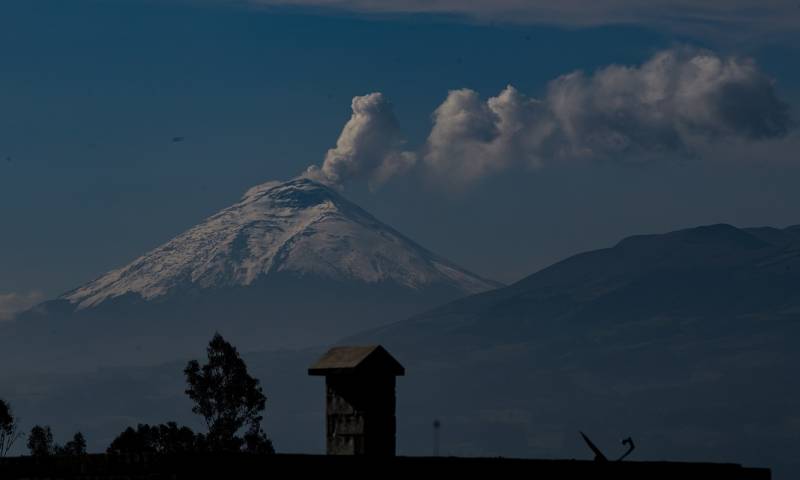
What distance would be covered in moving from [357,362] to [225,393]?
2070 inches

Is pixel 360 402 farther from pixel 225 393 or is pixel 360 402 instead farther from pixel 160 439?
pixel 160 439

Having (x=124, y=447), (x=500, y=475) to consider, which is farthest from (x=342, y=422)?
(x=124, y=447)

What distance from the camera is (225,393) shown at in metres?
77.4

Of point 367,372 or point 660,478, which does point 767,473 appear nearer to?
point 660,478

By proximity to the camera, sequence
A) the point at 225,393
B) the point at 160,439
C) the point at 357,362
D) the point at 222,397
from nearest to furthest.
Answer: the point at 357,362, the point at 225,393, the point at 222,397, the point at 160,439

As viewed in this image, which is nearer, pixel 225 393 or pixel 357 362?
pixel 357 362

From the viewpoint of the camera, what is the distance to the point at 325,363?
25.7m

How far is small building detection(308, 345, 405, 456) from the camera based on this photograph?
83.7 ft

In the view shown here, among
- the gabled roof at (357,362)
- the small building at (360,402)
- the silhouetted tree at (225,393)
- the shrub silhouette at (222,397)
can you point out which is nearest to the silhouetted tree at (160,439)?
the shrub silhouette at (222,397)

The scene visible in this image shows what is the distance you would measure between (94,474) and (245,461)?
2.15m

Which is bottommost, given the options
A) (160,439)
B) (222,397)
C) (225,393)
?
(160,439)

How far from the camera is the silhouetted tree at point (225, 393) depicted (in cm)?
7688

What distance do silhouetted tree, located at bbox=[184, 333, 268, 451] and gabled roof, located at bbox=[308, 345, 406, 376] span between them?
50802 mm

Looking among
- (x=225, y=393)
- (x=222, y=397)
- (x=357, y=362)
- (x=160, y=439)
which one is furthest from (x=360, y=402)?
(x=160, y=439)
